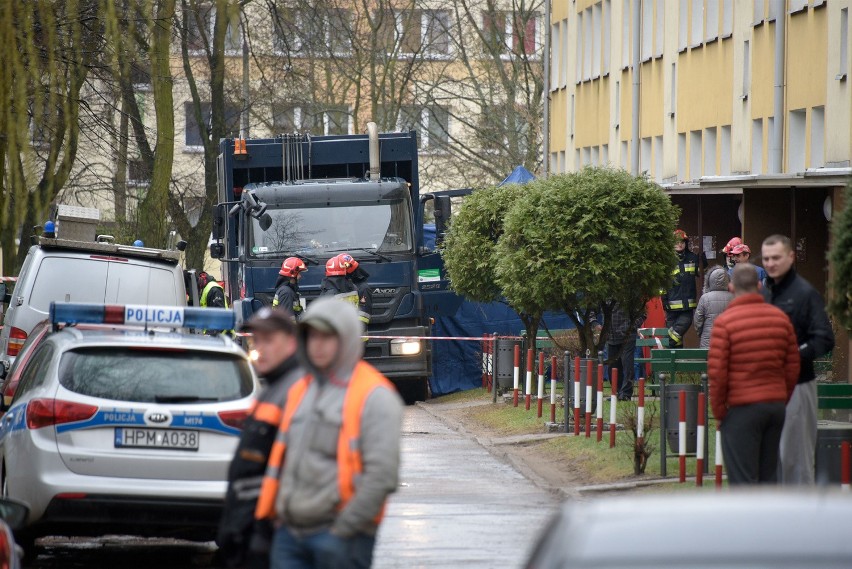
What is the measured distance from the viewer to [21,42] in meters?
13.2

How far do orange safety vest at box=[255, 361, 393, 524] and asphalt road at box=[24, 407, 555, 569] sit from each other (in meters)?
4.06

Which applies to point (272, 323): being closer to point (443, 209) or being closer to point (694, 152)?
point (443, 209)

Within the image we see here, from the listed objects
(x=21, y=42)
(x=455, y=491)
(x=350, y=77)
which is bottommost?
(x=455, y=491)

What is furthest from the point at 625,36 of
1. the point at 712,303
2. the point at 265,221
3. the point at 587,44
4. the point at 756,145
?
the point at 712,303

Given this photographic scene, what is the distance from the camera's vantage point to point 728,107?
3203 cm

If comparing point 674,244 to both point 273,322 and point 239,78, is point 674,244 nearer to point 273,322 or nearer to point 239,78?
point 273,322

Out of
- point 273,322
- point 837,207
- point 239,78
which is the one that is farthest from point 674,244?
point 239,78

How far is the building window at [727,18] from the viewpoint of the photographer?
31.7 m

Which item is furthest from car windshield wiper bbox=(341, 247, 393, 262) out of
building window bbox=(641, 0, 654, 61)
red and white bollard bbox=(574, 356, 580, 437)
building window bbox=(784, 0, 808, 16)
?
building window bbox=(641, 0, 654, 61)

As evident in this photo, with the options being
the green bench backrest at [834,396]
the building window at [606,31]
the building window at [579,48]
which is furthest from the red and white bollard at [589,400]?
the building window at [579,48]

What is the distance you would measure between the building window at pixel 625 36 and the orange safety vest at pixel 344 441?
116 feet

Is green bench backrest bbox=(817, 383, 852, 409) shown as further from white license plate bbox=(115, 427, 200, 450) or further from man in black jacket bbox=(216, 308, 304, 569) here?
man in black jacket bbox=(216, 308, 304, 569)

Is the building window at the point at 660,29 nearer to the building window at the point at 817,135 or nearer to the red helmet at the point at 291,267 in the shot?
the building window at the point at 817,135

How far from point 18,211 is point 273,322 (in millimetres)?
7365
